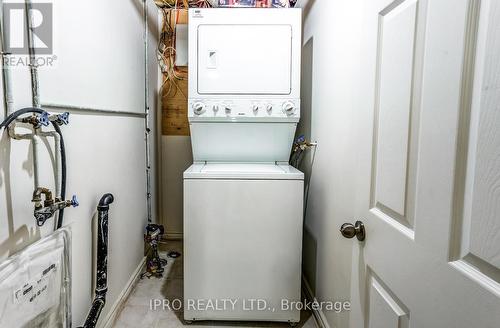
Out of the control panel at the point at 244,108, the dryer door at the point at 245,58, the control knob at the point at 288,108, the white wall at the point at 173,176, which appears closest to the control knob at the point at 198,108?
the control panel at the point at 244,108

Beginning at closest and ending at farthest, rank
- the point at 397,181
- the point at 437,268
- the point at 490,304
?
the point at 490,304 → the point at 437,268 → the point at 397,181

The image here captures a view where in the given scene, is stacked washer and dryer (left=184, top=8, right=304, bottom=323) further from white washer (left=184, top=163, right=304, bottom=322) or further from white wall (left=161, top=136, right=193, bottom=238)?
white wall (left=161, top=136, right=193, bottom=238)

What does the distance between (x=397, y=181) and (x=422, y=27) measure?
0.38 m

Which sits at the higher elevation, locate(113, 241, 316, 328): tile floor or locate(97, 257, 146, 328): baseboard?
locate(97, 257, 146, 328): baseboard

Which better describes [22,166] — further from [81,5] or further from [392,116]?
[392,116]

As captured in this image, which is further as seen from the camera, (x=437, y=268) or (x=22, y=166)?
(x=22, y=166)

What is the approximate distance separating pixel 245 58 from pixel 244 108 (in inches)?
13.4

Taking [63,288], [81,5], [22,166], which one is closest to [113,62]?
[81,5]

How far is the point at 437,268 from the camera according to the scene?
2.02 ft

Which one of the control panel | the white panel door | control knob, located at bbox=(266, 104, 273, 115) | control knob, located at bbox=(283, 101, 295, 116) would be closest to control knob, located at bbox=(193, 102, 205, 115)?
the control panel

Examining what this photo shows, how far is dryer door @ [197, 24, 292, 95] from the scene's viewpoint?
6.46 feet

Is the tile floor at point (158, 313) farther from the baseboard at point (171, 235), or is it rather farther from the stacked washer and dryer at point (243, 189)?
the baseboard at point (171, 235)

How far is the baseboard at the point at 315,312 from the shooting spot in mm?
1747

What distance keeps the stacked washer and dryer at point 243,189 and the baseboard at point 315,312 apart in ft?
0.52
